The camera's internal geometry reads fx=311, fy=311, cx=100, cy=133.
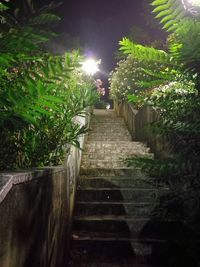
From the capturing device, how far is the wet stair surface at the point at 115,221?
185 inches

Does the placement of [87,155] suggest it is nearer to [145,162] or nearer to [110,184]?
[110,184]

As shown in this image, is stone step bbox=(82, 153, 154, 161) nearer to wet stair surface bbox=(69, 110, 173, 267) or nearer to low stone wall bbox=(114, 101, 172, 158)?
wet stair surface bbox=(69, 110, 173, 267)

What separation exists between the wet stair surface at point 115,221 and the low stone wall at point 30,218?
3.60 feet

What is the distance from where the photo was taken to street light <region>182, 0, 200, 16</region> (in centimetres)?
172

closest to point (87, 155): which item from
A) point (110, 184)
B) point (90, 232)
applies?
point (110, 184)

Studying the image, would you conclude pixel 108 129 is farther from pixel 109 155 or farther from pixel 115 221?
pixel 115 221

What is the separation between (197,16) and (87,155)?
6650 mm

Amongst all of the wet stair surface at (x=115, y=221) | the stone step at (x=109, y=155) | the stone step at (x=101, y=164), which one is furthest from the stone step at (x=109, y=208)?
the stone step at (x=109, y=155)

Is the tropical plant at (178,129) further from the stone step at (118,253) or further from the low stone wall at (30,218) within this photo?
the stone step at (118,253)

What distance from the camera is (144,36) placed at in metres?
18.6

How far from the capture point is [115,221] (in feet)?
17.3

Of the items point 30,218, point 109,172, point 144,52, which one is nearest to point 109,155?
point 109,172

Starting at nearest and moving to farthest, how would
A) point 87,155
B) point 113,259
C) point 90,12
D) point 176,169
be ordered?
1. point 176,169
2. point 113,259
3. point 87,155
4. point 90,12

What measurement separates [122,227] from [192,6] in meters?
4.16
